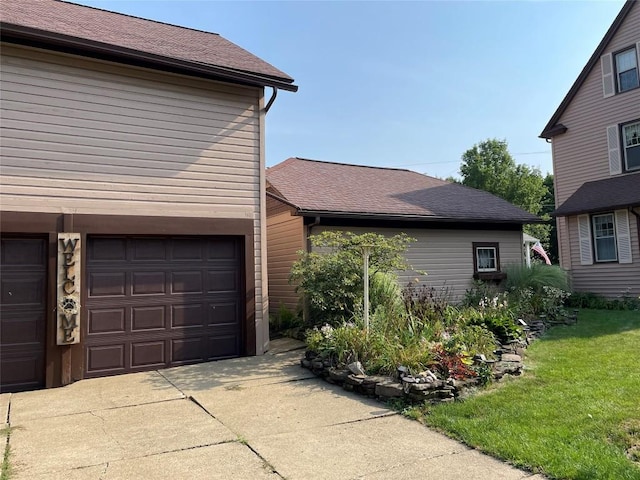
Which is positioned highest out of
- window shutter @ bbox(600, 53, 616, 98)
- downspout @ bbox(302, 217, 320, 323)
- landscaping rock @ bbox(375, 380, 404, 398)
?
window shutter @ bbox(600, 53, 616, 98)

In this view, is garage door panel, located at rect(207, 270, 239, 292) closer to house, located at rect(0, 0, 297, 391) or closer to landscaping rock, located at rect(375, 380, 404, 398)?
house, located at rect(0, 0, 297, 391)

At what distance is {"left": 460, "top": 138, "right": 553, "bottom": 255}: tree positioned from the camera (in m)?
34.7

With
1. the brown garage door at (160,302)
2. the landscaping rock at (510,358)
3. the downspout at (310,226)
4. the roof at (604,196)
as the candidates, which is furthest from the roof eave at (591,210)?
the brown garage door at (160,302)

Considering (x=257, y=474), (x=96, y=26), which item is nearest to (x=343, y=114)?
(x=96, y=26)

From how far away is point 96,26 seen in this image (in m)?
8.34

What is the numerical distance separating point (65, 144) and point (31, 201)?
3.33ft

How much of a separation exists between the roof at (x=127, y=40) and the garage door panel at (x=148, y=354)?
4659mm

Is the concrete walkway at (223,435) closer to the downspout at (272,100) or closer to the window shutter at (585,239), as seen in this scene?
the downspout at (272,100)

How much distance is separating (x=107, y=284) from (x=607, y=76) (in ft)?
50.8

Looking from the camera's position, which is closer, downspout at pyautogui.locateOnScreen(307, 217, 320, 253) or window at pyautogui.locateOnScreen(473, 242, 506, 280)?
downspout at pyautogui.locateOnScreen(307, 217, 320, 253)

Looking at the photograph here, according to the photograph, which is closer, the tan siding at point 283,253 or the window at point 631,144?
the tan siding at point 283,253

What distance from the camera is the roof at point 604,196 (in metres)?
12.9

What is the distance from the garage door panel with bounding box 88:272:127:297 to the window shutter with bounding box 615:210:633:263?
43.9 ft

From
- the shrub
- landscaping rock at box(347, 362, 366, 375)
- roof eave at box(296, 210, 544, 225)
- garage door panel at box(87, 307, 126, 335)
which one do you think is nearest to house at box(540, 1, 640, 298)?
roof eave at box(296, 210, 544, 225)
